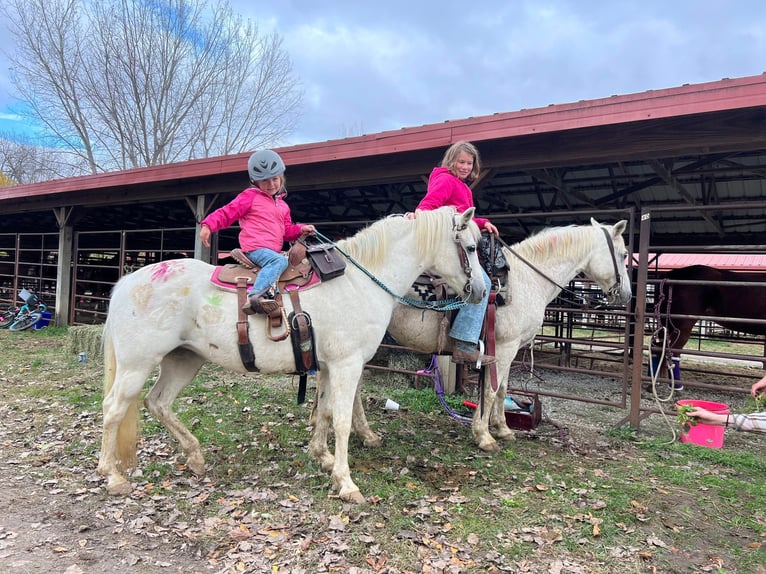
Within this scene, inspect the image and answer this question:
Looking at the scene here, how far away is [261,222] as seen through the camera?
10.2ft

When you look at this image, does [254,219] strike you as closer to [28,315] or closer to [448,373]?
[448,373]

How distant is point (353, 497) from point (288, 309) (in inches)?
52.2

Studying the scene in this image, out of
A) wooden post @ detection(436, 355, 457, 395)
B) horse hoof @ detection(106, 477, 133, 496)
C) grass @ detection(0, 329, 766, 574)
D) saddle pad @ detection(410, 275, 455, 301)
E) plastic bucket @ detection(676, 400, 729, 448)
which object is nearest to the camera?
grass @ detection(0, 329, 766, 574)

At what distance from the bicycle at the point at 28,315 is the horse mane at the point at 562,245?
11741 mm

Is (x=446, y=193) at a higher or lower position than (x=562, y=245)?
higher

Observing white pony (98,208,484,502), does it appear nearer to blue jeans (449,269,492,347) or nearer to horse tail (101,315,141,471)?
horse tail (101,315,141,471)

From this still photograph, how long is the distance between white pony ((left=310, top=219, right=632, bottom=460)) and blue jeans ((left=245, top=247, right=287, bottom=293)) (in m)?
1.25

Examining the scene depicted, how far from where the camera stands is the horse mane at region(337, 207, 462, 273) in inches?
123

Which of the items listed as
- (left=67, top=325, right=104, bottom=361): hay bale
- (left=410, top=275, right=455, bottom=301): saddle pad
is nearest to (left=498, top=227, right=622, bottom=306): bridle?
(left=410, top=275, right=455, bottom=301): saddle pad

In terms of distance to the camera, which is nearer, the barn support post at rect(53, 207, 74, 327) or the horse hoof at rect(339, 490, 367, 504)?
the horse hoof at rect(339, 490, 367, 504)

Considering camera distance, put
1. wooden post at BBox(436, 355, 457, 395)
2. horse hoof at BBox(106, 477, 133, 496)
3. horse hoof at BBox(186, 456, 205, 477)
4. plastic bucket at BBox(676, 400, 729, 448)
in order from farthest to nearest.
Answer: wooden post at BBox(436, 355, 457, 395), plastic bucket at BBox(676, 400, 729, 448), horse hoof at BBox(186, 456, 205, 477), horse hoof at BBox(106, 477, 133, 496)

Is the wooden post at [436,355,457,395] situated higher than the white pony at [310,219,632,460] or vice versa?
the white pony at [310,219,632,460]

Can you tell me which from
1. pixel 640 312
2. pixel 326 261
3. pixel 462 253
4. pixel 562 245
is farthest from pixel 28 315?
pixel 640 312

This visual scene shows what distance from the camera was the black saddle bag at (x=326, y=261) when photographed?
3.00 m
